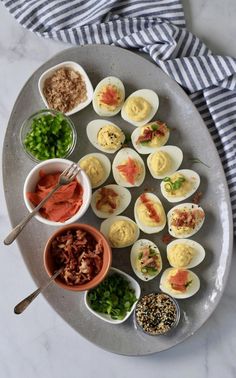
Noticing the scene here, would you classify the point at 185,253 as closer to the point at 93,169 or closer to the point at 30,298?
the point at 93,169

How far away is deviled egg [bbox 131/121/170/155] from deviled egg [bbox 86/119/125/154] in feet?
0.21

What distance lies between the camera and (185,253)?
2.28 m

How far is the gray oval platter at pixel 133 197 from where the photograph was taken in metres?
2.32

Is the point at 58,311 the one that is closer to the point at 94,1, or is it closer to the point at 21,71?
the point at 21,71

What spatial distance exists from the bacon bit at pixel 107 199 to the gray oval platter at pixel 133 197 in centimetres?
7

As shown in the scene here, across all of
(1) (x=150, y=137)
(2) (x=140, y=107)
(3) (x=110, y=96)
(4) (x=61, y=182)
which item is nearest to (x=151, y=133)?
(1) (x=150, y=137)

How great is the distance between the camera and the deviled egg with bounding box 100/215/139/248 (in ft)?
7.49

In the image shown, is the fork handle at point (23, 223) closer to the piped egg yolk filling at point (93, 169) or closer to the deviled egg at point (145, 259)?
the piped egg yolk filling at point (93, 169)

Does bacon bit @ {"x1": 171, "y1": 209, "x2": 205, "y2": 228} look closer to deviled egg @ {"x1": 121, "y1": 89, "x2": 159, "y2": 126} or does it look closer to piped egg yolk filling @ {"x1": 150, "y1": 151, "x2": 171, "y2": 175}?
piped egg yolk filling @ {"x1": 150, "y1": 151, "x2": 171, "y2": 175}

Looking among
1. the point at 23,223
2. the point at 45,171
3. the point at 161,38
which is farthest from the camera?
the point at 161,38

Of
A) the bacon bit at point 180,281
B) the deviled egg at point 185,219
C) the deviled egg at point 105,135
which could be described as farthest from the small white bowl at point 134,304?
the deviled egg at point 105,135

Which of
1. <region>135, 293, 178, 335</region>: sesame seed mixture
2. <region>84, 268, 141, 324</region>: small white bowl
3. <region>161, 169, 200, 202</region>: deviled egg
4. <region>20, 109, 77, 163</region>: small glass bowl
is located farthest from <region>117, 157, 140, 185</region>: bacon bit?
<region>135, 293, 178, 335</region>: sesame seed mixture

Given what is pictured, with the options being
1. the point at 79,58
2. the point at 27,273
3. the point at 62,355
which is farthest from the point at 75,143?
the point at 62,355

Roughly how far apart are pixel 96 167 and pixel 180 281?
58cm
